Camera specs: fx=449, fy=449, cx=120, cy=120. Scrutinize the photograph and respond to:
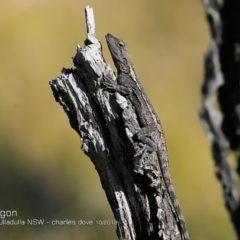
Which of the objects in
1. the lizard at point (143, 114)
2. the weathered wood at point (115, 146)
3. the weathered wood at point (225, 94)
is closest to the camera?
the weathered wood at point (225, 94)

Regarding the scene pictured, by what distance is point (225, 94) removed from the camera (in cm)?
128

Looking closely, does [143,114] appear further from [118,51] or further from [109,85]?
[118,51]

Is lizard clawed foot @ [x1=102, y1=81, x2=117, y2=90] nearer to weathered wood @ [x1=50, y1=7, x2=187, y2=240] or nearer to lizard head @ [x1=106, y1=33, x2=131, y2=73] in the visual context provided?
weathered wood @ [x1=50, y1=7, x2=187, y2=240]

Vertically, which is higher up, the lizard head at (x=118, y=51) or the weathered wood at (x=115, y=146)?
the lizard head at (x=118, y=51)

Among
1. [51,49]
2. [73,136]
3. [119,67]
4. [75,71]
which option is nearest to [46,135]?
[73,136]

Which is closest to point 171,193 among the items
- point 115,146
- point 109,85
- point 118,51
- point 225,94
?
point 115,146

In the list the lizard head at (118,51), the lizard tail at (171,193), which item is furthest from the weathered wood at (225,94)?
the lizard head at (118,51)

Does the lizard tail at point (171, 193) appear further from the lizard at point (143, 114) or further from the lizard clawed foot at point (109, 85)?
the lizard clawed foot at point (109, 85)

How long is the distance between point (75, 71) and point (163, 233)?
3.50 ft

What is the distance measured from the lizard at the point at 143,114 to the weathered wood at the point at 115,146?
2.8 inches

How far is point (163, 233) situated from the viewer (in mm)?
2398

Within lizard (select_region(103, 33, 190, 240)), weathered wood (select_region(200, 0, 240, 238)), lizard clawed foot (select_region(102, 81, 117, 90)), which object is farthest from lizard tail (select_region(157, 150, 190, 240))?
weathered wood (select_region(200, 0, 240, 238))

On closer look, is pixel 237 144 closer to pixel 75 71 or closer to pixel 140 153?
pixel 140 153

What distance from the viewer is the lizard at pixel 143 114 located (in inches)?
101
